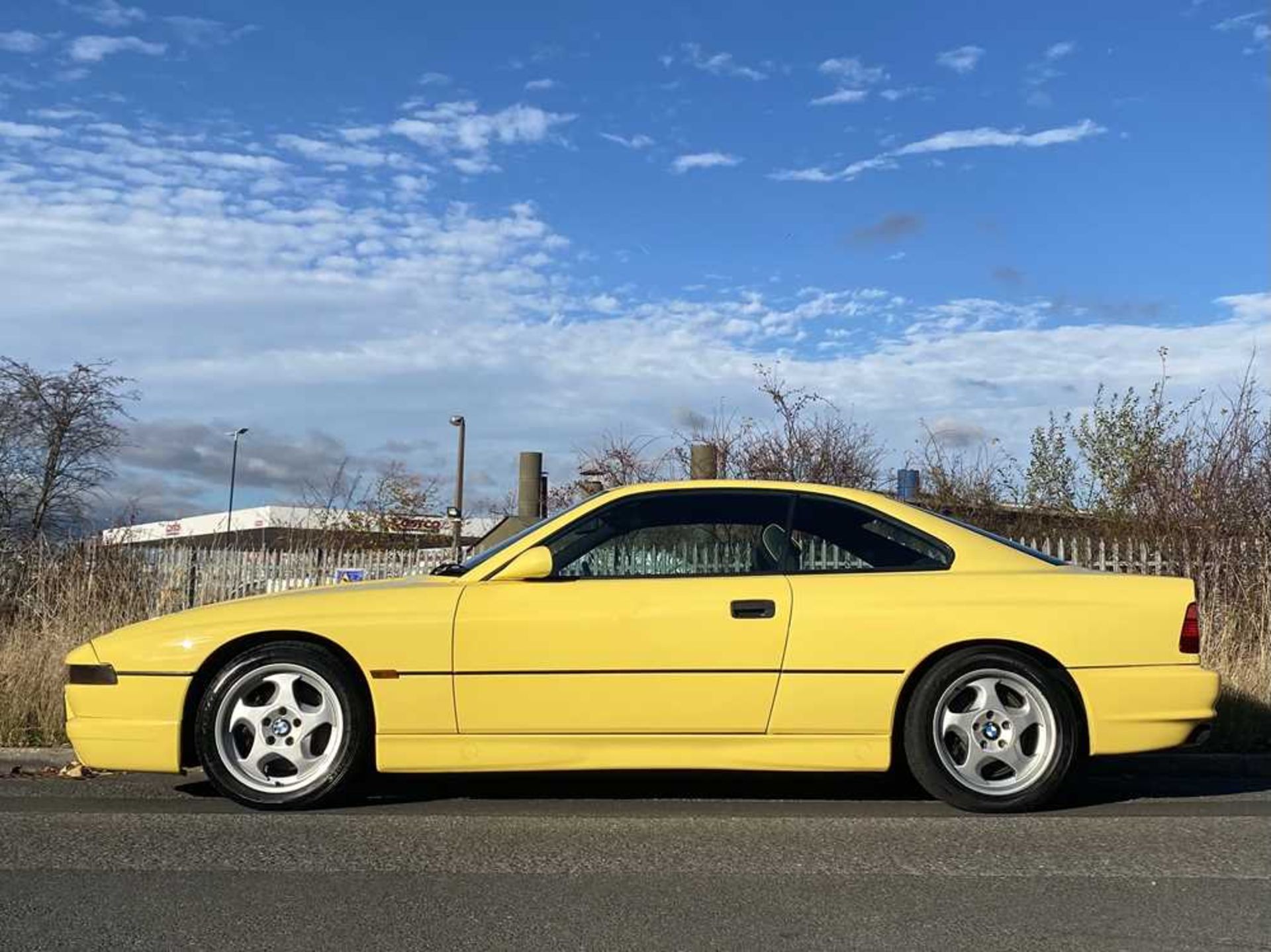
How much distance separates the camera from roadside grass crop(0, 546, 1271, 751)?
7316mm

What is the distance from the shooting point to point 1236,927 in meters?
3.76

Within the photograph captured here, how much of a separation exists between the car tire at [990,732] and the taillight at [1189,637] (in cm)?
54

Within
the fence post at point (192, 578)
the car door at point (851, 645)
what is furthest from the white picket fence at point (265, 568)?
the car door at point (851, 645)

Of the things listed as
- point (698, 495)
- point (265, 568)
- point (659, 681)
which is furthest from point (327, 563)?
point (659, 681)

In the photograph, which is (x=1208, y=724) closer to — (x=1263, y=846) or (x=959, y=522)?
(x=1263, y=846)

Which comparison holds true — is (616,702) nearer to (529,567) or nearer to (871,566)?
(529,567)

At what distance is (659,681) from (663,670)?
0.17 ft

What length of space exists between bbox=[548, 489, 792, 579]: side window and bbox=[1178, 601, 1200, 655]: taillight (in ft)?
5.79

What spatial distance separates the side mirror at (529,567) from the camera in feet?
17.4

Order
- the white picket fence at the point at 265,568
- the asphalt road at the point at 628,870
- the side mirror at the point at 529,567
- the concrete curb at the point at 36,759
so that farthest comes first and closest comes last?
the white picket fence at the point at 265,568, the concrete curb at the point at 36,759, the side mirror at the point at 529,567, the asphalt road at the point at 628,870

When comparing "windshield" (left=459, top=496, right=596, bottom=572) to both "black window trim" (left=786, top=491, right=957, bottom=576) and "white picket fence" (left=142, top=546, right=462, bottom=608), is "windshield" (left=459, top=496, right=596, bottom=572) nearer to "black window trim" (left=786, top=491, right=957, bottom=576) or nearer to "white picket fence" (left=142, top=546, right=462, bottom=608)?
"black window trim" (left=786, top=491, right=957, bottom=576)

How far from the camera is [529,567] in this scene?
532cm

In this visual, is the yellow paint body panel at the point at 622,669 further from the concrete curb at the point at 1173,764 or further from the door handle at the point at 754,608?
the concrete curb at the point at 1173,764

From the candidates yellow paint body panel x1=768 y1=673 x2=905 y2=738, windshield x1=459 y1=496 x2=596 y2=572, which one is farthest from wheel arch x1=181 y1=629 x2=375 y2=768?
yellow paint body panel x1=768 y1=673 x2=905 y2=738
